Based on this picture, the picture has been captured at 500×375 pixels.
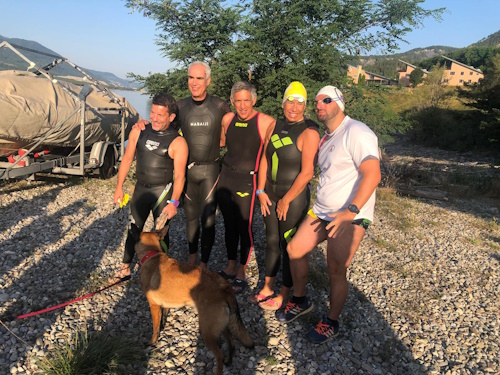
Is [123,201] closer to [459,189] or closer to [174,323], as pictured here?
[174,323]

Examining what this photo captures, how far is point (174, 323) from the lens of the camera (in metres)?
3.44

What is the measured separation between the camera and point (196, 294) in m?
2.74

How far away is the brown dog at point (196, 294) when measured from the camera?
2627 mm

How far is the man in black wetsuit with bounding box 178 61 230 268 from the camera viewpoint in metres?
3.79

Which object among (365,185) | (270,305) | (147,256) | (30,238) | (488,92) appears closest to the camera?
(365,185)

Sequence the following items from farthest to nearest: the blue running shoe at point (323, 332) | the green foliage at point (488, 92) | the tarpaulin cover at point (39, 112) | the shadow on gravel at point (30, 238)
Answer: the green foliage at point (488, 92), the tarpaulin cover at point (39, 112), the shadow on gravel at point (30, 238), the blue running shoe at point (323, 332)

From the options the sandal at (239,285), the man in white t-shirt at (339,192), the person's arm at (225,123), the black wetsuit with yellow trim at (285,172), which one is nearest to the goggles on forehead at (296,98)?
the black wetsuit with yellow trim at (285,172)

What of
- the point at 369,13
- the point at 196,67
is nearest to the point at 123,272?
the point at 196,67

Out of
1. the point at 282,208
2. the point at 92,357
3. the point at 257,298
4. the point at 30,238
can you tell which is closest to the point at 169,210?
the point at 282,208

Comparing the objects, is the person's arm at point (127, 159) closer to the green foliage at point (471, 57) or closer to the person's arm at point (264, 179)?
the person's arm at point (264, 179)

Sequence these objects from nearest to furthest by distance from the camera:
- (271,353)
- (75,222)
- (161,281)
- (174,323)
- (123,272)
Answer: (161,281) < (271,353) < (174,323) < (123,272) < (75,222)

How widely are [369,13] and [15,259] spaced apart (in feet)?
35.8

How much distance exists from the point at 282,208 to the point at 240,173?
737 mm

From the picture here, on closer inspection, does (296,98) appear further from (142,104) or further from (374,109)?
(142,104)
